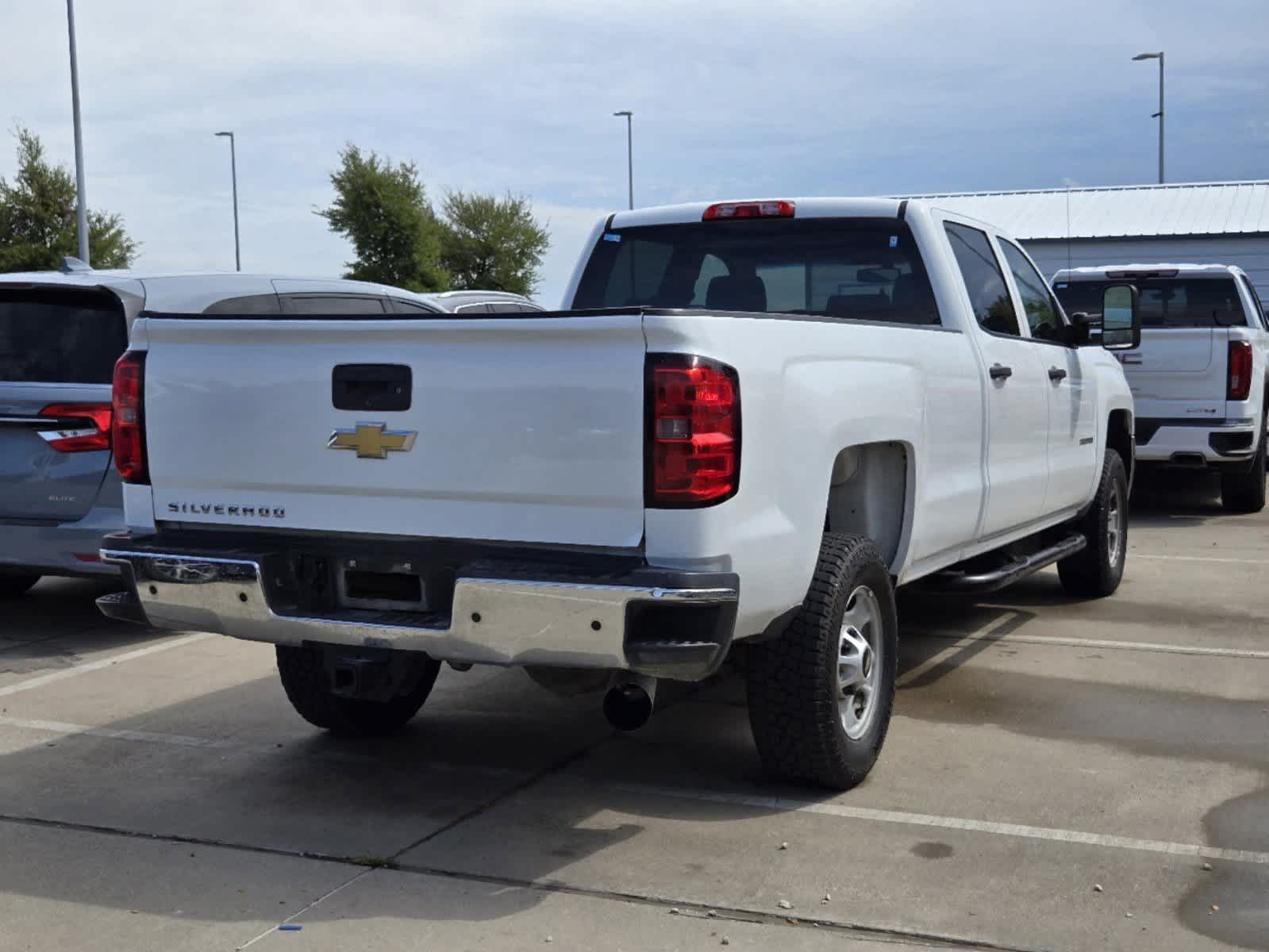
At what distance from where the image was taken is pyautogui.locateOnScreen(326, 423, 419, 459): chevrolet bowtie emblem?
4277 mm

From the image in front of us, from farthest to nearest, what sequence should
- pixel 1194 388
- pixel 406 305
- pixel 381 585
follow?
1. pixel 1194 388
2. pixel 406 305
3. pixel 381 585

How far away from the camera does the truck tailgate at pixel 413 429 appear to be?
402cm

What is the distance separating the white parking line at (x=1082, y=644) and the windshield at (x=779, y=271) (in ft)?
5.71

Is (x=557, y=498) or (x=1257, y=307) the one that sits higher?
(x=1257, y=307)

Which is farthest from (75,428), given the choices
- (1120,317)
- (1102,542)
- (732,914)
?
(1102,542)

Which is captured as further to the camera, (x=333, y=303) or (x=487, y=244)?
(x=487, y=244)

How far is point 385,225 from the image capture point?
4622cm

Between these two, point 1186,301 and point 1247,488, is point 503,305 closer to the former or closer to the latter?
point 1186,301

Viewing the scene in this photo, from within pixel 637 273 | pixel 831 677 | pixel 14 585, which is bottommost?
pixel 14 585

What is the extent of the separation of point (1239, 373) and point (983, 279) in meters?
6.07

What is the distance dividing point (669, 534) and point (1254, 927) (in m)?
1.79

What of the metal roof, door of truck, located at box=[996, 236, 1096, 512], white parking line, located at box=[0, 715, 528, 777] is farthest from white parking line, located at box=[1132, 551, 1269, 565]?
the metal roof

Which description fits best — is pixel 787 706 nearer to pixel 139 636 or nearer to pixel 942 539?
pixel 942 539

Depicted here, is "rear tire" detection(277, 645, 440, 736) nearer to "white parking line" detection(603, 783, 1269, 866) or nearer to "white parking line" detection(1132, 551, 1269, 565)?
"white parking line" detection(603, 783, 1269, 866)
